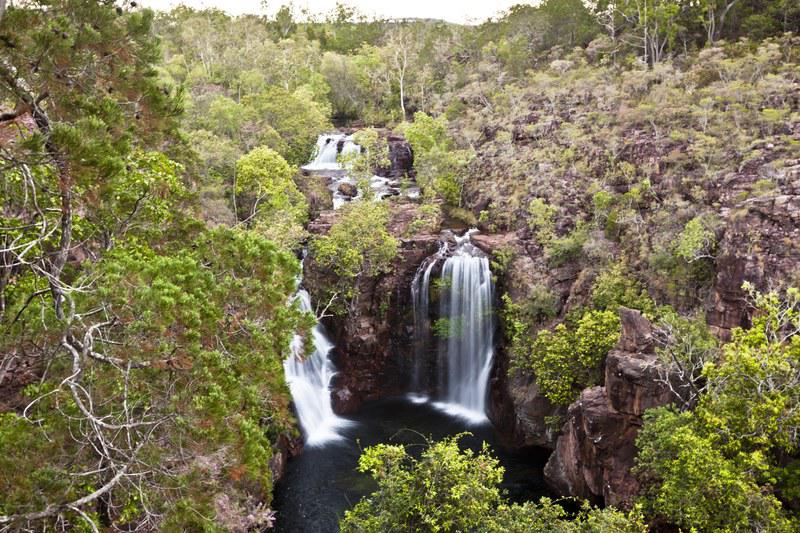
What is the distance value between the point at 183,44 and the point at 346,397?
5402cm

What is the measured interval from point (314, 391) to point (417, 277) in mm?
7611

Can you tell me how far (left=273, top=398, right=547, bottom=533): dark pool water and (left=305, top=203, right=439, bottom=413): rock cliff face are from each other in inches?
62.2

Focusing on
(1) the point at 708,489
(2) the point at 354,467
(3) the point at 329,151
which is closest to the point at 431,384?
(2) the point at 354,467

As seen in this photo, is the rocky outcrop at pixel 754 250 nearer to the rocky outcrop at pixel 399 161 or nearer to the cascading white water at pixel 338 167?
the cascading white water at pixel 338 167

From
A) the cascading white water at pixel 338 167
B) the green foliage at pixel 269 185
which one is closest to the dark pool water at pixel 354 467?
the green foliage at pixel 269 185

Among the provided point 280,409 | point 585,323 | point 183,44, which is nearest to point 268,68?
point 183,44

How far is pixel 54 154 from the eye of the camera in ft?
22.0

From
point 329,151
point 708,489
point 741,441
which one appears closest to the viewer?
point 708,489

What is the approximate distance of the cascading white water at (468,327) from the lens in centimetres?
2695

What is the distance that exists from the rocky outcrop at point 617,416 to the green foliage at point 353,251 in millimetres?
12120

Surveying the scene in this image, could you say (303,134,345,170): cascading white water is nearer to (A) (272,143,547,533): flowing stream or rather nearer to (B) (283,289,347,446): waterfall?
A: (A) (272,143,547,533): flowing stream

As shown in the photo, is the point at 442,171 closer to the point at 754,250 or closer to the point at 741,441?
the point at 754,250

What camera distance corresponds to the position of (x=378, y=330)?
28.7 meters

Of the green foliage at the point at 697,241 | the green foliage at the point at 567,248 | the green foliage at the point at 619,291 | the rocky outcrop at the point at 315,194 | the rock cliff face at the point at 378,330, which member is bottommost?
the rock cliff face at the point at 378,330
